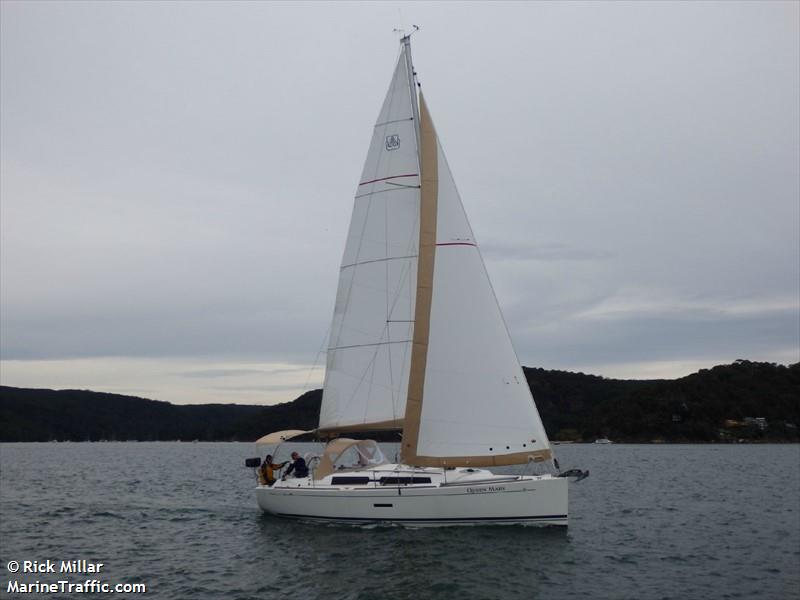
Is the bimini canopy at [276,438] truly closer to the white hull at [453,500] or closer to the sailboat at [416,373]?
the sailboat at [416,373]

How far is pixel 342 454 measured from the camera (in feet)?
76.5

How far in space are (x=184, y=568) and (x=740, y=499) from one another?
81.7ft

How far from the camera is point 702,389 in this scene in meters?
137

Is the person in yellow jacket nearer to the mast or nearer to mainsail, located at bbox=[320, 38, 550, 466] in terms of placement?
mainsail, located at bbox=[320, 38, 550, 466]

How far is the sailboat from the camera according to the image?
66.9ft

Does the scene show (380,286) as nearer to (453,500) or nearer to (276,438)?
(276,438)

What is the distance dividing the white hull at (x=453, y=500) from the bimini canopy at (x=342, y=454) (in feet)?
3.64

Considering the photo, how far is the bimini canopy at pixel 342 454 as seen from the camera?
22.7m

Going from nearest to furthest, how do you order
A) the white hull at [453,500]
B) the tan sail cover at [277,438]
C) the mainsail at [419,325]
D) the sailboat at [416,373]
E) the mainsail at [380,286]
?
1. the white hull at [453,500]
2. the sailboat at [416,373]
3. the mainsail at [419,325]
4. the mainsail at [380,286]
5. the tan sail cover at [277,438]

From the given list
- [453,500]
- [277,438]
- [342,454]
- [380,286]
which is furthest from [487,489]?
[277,438]

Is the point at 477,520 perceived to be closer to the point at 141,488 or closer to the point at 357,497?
the point at 357,497

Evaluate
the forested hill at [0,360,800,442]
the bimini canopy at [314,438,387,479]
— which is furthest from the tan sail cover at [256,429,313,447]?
the forested hill at [0,360,800,442]

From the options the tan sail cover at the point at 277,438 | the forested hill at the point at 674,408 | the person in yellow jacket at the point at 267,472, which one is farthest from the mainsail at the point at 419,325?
the forested hill at the point at 674,408

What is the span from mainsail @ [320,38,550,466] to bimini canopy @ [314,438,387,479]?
2.30 feet
